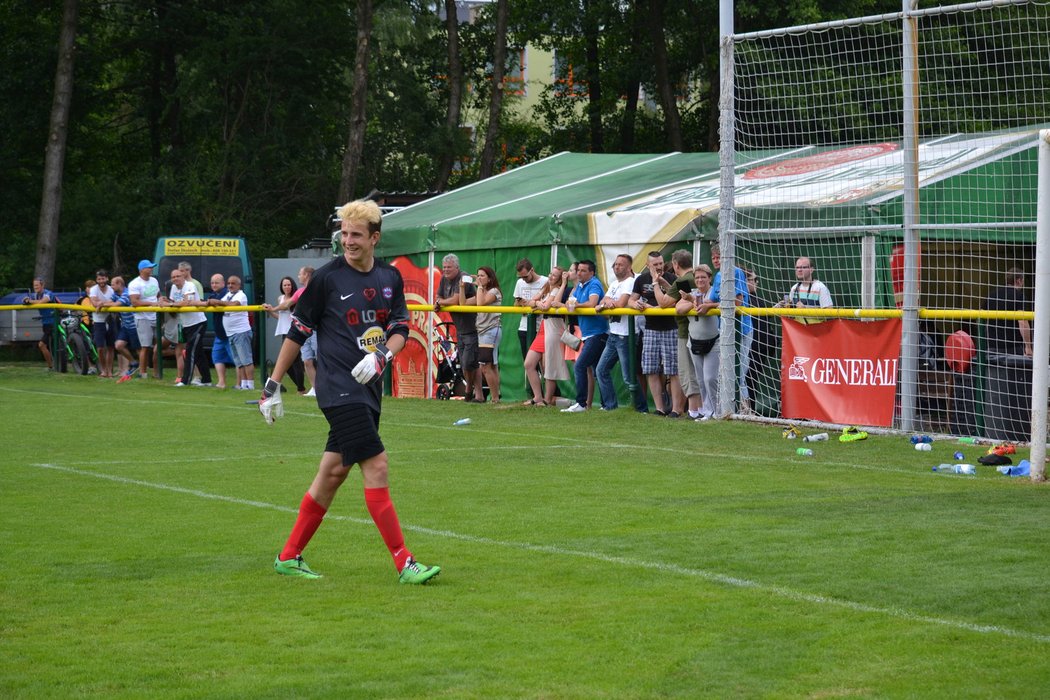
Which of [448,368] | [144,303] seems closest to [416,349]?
[448,368]

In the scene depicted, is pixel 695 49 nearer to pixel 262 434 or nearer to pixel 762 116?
pixel 762 116

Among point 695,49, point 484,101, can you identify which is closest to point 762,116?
point 695,49

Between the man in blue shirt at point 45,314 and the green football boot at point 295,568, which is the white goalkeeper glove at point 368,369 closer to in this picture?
the green football boot at point 295,568

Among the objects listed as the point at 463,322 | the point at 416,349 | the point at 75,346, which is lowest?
the point at 75,346

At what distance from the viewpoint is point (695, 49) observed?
1678 inches

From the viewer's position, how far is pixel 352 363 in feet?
25.3

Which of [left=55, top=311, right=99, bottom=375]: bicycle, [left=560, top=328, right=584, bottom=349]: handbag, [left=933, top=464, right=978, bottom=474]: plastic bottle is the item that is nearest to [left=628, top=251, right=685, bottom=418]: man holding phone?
[left=560, top=328, right=584, bottom=349]: handbag

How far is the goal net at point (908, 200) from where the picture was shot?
14867 mm

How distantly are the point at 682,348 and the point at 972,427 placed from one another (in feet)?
12.8

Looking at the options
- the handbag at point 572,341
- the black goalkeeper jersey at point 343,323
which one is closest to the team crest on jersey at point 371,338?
the black goalkeeper jersey at point 343,323

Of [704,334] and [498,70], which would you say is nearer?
[704,334]

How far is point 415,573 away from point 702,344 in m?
10.1

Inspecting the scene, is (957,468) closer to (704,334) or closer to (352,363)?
(704,334)

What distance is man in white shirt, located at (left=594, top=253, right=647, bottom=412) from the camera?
1827 centimetres
